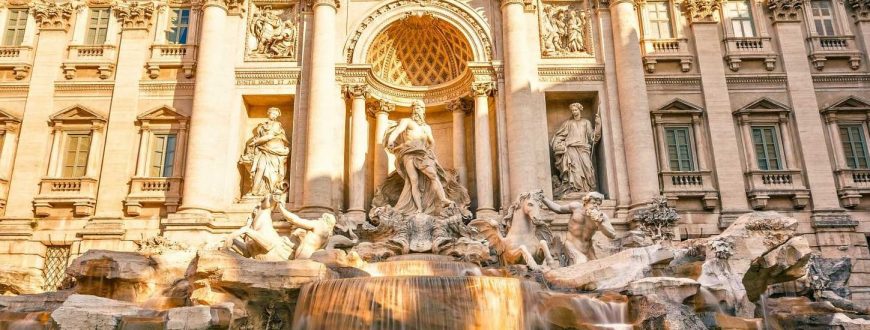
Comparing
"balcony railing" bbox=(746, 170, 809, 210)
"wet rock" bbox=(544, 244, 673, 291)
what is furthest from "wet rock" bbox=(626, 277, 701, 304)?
Answer: "balcony railing" bbox=(746, 170, 809, 210)

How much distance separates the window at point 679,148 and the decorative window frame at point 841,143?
4597 mm

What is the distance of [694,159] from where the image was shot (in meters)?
19.1

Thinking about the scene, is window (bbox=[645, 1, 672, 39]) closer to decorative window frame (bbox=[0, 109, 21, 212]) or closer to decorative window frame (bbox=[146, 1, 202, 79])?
decorative window frame (bbox=[146, 1, 202, 79])

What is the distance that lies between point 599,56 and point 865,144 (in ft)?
30.1

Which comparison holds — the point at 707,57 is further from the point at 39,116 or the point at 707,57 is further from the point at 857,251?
the point at 39,116

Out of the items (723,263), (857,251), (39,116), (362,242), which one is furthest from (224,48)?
(857,251)

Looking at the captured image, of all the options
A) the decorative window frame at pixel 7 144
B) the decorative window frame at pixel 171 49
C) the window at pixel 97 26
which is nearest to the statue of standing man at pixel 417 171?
the decorative window frame at pixel 171 49

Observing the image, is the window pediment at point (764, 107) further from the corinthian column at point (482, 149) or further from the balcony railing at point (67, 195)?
the balcony railing at point (67, 195)

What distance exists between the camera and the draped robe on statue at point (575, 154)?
722 inches

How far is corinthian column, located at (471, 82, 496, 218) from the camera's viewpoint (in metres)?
18.1

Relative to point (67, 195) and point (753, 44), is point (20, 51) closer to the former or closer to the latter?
point (67, 195)

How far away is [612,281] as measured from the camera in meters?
11.9

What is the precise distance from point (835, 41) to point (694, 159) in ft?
22.7

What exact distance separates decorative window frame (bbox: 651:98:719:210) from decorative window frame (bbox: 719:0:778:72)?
2.39 metres
